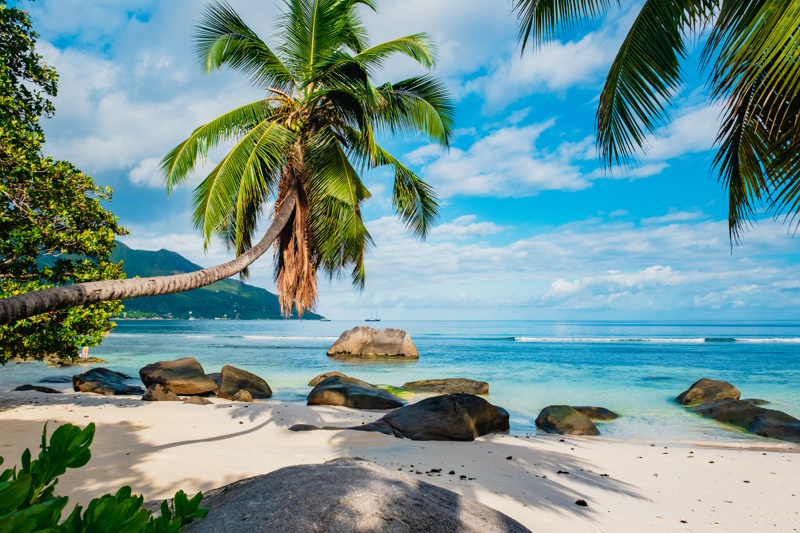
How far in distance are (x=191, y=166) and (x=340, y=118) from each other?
297cm

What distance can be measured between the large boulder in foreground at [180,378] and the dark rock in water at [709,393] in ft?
53.0

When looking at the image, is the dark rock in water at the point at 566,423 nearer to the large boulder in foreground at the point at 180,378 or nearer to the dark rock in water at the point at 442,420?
the dark rock in water at the point at 442,420

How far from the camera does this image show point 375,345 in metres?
33.8

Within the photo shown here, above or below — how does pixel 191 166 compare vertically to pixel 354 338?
above

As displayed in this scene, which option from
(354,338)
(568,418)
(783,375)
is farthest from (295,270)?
(783,375)

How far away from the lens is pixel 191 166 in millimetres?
8703

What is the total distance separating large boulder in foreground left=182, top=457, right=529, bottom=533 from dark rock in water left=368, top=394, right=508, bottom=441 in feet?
18.9

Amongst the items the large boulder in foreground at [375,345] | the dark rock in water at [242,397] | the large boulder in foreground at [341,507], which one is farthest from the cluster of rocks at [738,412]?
the large boulder in foreground at [375,345]

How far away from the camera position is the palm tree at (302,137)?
8.01 m

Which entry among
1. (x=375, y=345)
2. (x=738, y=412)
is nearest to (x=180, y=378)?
(x=738, y=412)

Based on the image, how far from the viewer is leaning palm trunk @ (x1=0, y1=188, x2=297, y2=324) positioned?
414 cm

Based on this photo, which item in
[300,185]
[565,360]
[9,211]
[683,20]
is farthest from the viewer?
[565,360]

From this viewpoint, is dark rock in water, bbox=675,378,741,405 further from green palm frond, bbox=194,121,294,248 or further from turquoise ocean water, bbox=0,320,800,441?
green palm frond, bbox=194,121,294,248

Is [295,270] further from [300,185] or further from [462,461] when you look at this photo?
[462,461]
